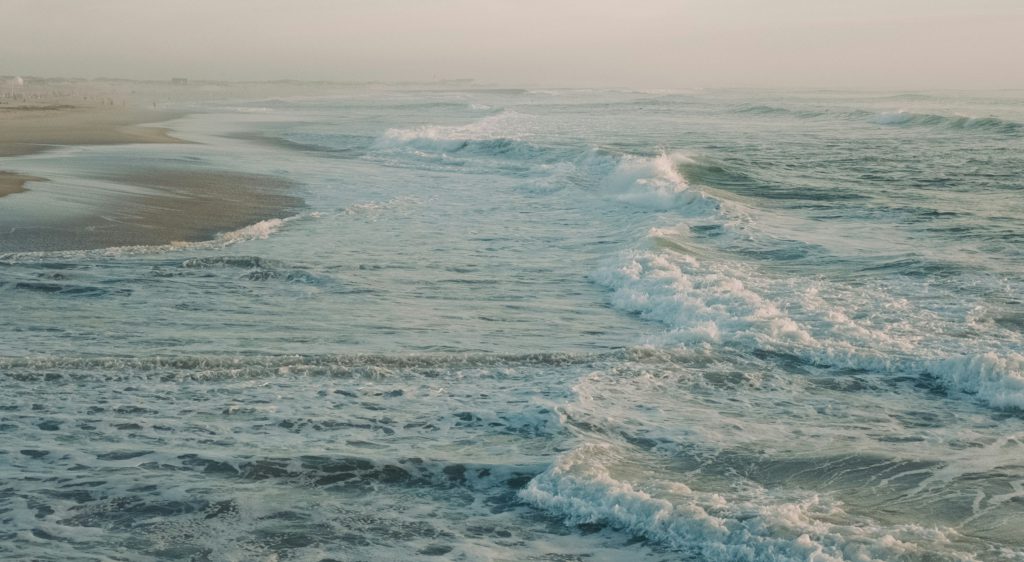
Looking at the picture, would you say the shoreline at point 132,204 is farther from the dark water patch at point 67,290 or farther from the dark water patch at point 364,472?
the dark water patch at point 364,472

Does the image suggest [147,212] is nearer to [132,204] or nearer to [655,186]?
[132,204]

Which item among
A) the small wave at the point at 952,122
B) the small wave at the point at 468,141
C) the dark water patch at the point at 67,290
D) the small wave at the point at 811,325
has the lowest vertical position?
the small wave at the point at 811,325

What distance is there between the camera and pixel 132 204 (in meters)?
15.7

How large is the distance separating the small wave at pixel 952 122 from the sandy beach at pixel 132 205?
27.6 metres

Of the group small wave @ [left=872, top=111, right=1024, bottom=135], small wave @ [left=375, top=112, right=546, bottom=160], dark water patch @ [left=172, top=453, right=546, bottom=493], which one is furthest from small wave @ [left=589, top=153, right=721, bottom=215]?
small wave @ [left=872, top=111, right=1024, bottom=135]

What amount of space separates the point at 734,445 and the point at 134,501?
354 cm

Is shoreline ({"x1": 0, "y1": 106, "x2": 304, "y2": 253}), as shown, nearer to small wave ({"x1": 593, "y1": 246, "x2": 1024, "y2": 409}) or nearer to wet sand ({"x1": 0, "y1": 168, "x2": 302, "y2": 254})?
wet sand ({"x1": 0, "y1": 168, "x2": 302, "y2": 254})

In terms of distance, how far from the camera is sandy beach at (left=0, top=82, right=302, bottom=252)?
12883mm

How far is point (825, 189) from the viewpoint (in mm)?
20094

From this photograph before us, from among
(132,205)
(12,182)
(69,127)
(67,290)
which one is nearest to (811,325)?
(67,290)

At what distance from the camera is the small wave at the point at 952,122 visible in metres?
36.0

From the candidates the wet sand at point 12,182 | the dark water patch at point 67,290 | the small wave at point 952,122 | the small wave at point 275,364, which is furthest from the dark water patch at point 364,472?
the small wave at point 952,122

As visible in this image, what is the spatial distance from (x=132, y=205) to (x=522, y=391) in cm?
1063

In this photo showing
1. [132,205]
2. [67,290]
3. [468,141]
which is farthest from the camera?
[468,141]
